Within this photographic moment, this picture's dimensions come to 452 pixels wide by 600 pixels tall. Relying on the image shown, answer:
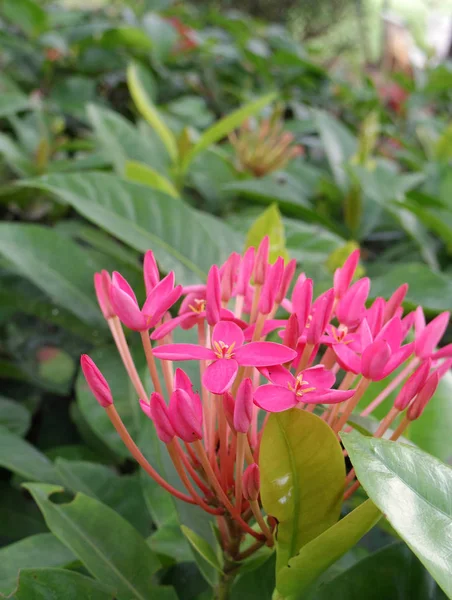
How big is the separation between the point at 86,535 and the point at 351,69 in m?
3.31

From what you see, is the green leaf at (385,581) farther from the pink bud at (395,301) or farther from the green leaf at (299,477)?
the pink bud at (395,301)

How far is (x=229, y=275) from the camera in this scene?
0.50m

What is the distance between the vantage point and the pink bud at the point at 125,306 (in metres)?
0.44

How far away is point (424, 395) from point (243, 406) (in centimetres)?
13

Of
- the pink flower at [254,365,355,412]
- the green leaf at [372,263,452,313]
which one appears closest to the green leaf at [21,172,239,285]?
the green leaf at [372,263,452,313]

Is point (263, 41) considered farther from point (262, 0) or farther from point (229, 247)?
Result: point (262, 0)

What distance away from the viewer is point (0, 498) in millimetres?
816

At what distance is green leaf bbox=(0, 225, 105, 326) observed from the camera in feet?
2.71

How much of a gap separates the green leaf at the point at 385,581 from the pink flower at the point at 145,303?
0.26 m

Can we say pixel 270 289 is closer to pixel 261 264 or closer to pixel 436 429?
pixel 261 264

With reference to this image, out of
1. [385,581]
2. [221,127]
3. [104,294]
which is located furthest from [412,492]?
[221,127]

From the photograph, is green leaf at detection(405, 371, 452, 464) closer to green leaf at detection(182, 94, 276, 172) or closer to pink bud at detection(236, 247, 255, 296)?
pink bud at detection(236, 247, 255, 296)

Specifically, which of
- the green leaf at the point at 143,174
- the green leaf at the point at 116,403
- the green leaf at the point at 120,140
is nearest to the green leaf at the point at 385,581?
the green leaf at the point at 116,403

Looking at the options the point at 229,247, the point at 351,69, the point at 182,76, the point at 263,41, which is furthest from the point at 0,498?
the point at 351,69
